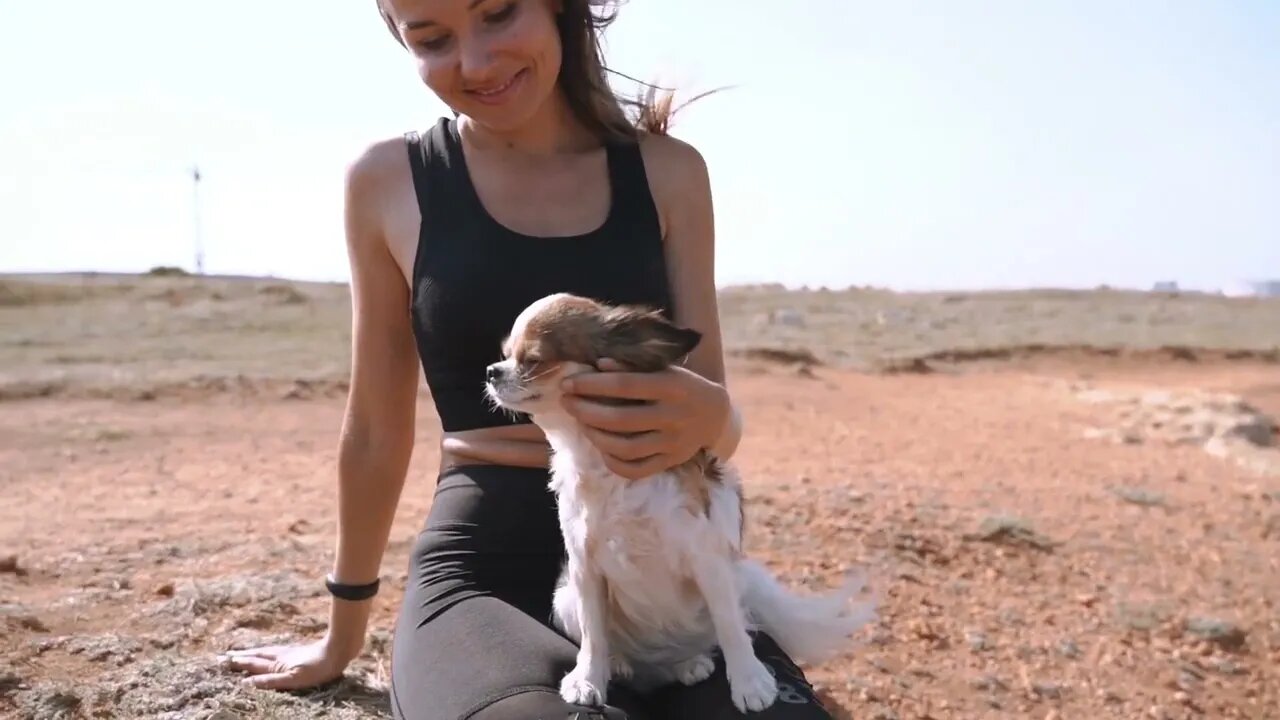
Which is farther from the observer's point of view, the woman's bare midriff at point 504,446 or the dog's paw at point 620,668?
the woman's bare midriff at point 504,446

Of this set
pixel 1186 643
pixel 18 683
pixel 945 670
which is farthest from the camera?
pixel 1186 643

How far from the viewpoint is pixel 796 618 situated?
9.25ft

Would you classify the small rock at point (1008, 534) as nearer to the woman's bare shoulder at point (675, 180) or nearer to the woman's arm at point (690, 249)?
the woman's arm at point (690, 249)

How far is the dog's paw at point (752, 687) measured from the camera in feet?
7.64

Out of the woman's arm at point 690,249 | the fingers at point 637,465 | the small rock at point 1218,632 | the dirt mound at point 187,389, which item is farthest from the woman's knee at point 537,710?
the dirt mound at point 187,389

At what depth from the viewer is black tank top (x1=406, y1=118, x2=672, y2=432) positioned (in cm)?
273

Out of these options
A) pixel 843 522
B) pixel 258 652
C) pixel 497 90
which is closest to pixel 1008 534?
pixel 843 522

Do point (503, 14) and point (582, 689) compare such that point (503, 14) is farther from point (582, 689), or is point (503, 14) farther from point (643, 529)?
point (582, 689)

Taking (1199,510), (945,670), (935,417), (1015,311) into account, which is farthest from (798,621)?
(1015,311)

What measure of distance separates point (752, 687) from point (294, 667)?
156cm

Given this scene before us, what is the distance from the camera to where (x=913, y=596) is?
16.2 feet

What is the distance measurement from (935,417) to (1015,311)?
13809 millimetres

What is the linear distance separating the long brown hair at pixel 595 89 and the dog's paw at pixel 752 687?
148cm

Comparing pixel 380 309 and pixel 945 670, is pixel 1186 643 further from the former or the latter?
pixel 380 309
